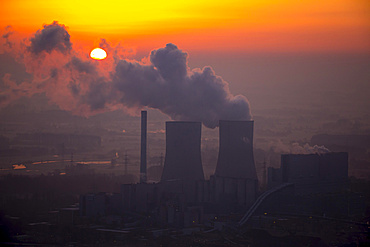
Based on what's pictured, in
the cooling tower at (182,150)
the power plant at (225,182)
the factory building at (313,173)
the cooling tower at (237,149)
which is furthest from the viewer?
the factory building at (313,173)

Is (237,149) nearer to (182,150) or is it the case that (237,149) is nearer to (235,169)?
(235,169)

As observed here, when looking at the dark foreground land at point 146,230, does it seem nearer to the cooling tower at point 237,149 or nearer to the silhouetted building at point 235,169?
the silhouetted building at point 235,169

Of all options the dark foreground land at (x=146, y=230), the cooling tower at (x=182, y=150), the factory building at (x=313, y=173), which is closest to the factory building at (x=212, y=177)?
the cooling tower at (x=182, y=150)

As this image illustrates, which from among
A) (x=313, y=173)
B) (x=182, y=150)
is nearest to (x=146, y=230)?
(x=182, y=150)

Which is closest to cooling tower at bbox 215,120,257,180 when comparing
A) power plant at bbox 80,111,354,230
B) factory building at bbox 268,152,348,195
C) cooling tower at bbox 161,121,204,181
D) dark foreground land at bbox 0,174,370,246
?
power plant at bbox 80,111,354,230

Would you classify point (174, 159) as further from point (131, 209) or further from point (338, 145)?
point (338, 145)

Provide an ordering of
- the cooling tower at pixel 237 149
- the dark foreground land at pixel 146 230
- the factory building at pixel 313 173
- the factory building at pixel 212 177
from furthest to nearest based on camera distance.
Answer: the factory building at pixel 313 173 → the cooling tower at pixel 237 149 → the factory building at pixel 212 177 → the dark foreground land at pixel 146 230
